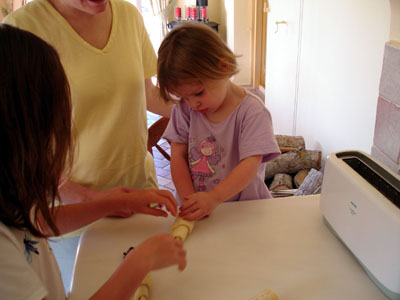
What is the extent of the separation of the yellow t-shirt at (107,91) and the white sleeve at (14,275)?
46 cm

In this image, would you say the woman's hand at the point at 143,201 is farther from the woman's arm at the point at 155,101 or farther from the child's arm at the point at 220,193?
the woman's arm at the point at 155,101

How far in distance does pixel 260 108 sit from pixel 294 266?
16.7 inches

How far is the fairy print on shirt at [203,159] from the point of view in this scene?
1057 millimetres

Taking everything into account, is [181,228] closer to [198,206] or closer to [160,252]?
[198,206]

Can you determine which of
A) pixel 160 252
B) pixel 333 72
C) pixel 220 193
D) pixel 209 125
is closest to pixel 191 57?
pixel 209 125

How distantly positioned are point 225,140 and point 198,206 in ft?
0.74

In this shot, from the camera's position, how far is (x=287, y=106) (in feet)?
8.93

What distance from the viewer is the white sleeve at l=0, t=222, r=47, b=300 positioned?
0.49 metres

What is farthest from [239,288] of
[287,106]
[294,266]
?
[287,106]

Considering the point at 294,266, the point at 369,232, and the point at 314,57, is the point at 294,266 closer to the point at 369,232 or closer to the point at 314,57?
the point at 369,232

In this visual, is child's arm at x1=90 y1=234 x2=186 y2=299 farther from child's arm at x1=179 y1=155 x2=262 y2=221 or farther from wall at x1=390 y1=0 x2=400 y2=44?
wall at x1=390 y1=0 x2=400 y2=44

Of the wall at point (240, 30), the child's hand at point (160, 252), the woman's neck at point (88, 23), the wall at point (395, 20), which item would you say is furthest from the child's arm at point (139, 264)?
the wall at point (240, 30)

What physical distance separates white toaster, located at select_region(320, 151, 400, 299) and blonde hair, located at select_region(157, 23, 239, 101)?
36 cm

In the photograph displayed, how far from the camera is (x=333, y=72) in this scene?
1970mm
